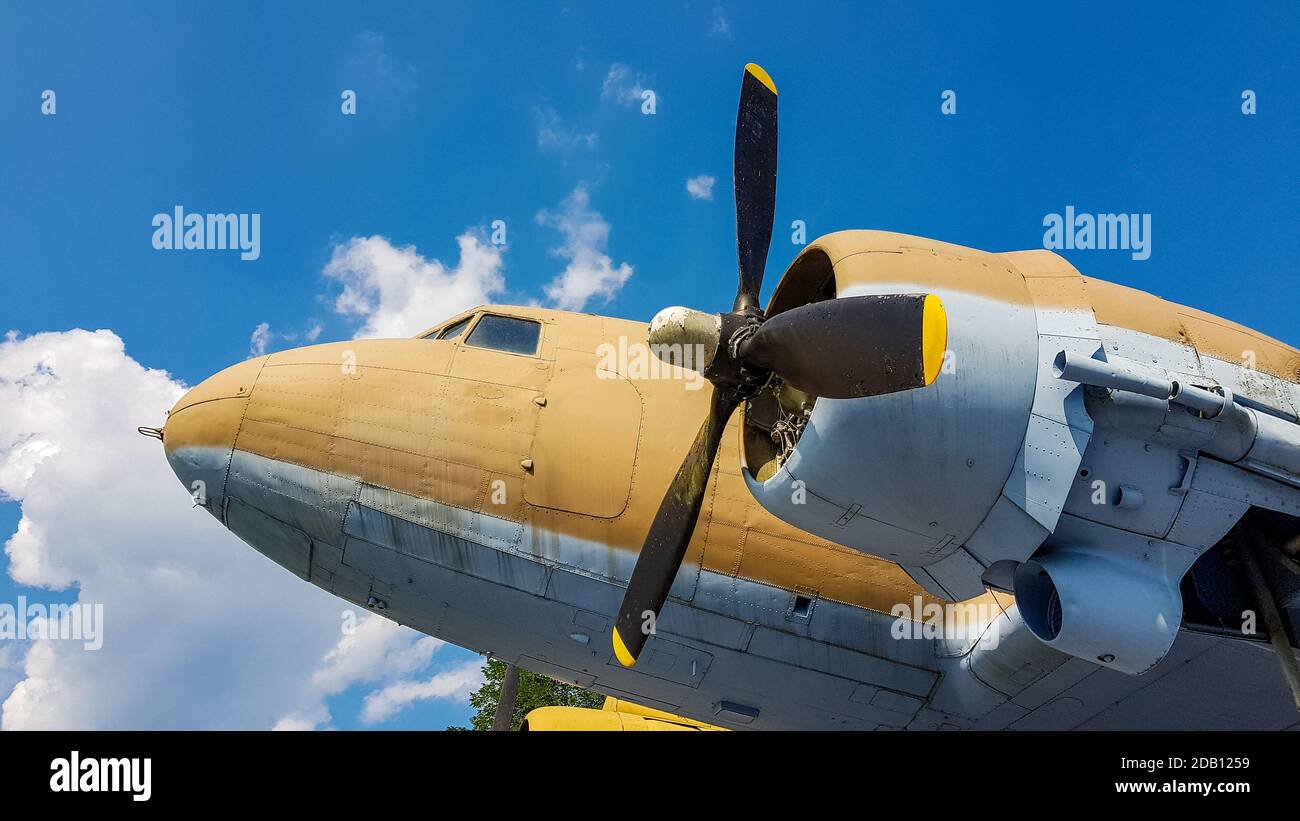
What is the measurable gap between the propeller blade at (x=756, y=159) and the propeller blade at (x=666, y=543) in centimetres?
187

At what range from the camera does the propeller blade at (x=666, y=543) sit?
8758mm

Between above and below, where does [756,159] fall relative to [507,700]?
above

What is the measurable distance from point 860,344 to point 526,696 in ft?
102

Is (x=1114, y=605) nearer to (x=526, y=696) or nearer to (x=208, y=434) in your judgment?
(x=208, y=434)

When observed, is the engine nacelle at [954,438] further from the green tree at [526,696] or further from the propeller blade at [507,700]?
the green tree at [526,696]

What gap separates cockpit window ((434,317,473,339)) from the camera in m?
11.0

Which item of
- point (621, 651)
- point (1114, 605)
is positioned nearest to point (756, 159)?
point (621, 651)

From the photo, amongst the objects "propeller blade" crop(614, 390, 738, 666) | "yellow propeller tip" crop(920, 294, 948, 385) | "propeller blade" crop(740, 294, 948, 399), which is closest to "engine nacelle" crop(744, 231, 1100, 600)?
"propeller blade" crop(740, 294, 948, 399)

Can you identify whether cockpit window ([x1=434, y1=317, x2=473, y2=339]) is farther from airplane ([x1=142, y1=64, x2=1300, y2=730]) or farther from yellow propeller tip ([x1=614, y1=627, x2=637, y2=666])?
yellow propeller tip ([x1=614, y1=627, x2=637, y2=666])

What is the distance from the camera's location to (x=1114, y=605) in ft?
24.2

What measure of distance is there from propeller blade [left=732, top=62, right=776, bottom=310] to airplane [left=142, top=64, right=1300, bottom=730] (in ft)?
0.11
